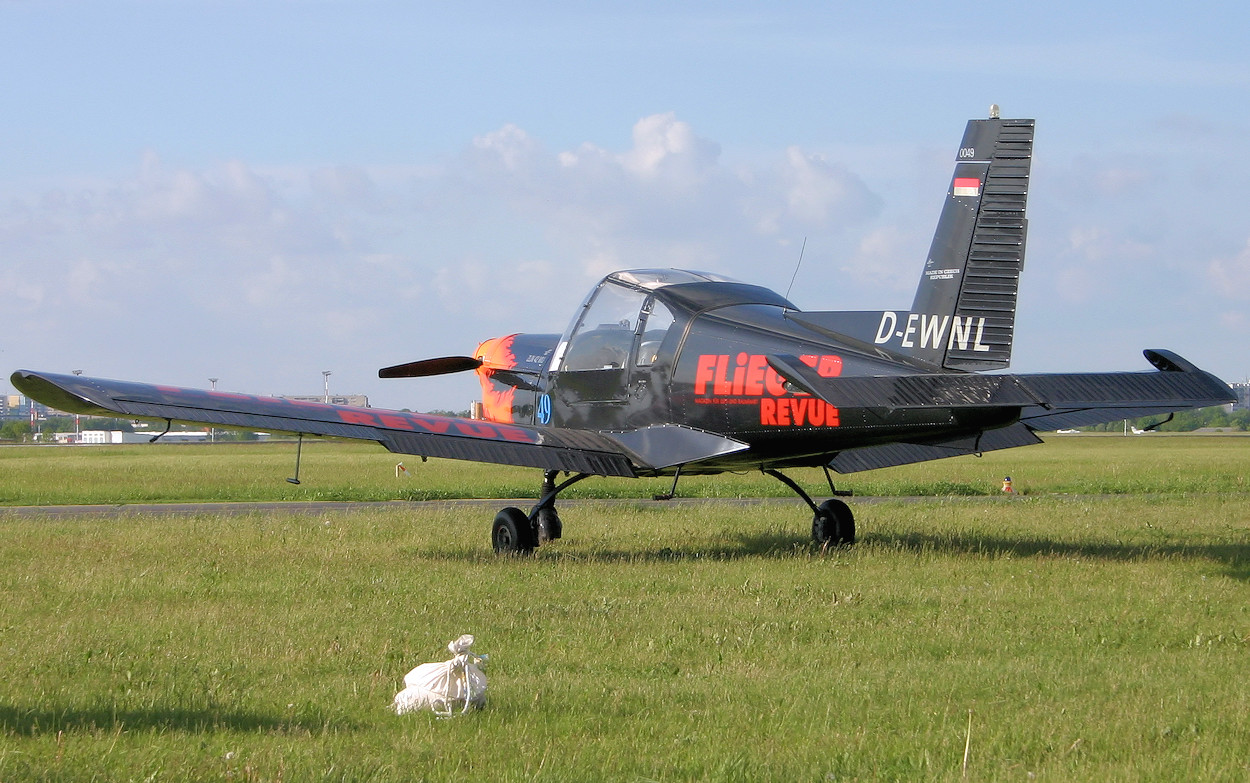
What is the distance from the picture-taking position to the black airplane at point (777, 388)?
34.0 ft

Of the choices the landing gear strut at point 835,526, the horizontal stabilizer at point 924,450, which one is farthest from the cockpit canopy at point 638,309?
the landing gear strut at point 835,526

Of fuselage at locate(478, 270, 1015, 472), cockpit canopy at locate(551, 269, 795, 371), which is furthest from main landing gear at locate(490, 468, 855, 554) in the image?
cockpit canopy at locate(551, 269, 795, 371)

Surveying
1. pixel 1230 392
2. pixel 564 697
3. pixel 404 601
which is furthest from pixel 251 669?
pixel 1230 392

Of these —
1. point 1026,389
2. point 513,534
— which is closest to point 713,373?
point 513,534

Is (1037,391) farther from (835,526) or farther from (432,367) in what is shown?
(432,367)

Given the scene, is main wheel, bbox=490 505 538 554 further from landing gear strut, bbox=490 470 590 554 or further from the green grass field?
the green grass field

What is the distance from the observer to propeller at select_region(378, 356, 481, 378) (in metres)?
17.0

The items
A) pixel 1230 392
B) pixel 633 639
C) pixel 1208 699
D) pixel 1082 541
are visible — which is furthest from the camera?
pixel 1082 541

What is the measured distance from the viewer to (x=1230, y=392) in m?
9.65

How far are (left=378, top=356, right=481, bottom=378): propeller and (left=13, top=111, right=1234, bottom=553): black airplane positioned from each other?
259 cm

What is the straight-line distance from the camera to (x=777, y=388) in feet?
38.2

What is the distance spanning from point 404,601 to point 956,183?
20.8 feet

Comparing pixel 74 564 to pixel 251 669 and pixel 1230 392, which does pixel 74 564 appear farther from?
pixel 1230 392

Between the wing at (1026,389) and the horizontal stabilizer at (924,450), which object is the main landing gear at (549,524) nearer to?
the horizontal stabilizer at (924,450)
